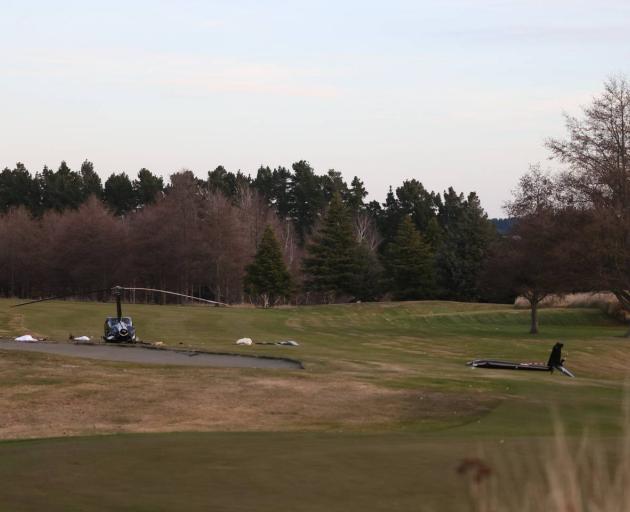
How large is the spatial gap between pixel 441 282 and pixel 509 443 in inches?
3431

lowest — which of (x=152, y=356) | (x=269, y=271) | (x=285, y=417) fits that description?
Result: (x=285, y=417)

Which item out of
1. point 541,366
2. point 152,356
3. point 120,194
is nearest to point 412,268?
point 541,366

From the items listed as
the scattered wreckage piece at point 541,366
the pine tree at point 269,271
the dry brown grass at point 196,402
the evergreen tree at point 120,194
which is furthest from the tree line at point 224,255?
the dry brown grass at point 196,402

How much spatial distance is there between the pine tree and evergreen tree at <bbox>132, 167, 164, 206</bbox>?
2496 inches

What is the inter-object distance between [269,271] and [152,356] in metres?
61.1

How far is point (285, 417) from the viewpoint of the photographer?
2244 centimetres

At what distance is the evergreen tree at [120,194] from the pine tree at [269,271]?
67291 mm

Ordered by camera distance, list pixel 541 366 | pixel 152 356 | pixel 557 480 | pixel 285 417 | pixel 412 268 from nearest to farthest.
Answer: pixel 557 480 → pixel 285 417 → pixel 152 356 → pixel 541 366 → pixel 412 268

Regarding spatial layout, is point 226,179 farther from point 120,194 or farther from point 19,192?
point 19,192

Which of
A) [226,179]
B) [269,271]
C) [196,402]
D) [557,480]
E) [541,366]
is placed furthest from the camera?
[226,179]

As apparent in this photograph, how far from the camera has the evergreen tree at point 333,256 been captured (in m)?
100

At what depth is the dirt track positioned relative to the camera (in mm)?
31628

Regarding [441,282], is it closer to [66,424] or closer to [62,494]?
[66,424]

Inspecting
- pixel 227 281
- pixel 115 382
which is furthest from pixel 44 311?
pixel 227 281
